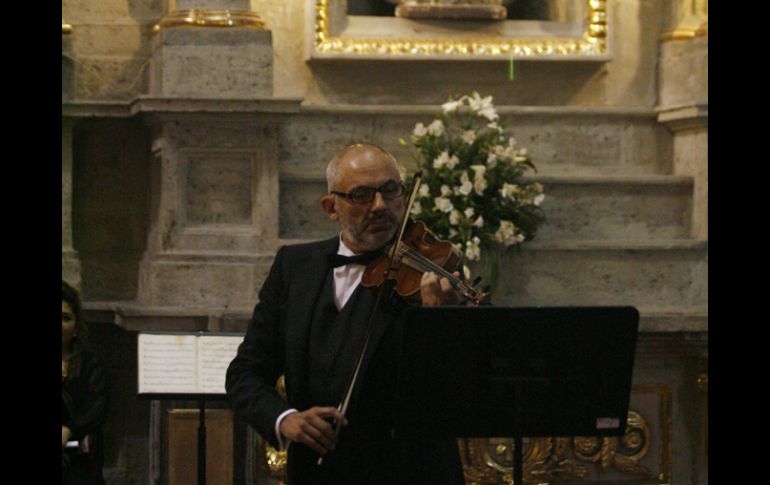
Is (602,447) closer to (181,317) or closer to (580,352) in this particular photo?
(181,317)

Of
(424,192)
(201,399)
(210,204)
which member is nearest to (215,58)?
(210,204)

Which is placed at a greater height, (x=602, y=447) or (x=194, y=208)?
(x=194, y=208)

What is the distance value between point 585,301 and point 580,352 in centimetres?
350

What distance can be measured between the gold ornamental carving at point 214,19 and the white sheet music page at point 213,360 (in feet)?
7.01

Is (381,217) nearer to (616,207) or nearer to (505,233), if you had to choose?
(505,233)

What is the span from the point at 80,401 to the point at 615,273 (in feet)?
8.38

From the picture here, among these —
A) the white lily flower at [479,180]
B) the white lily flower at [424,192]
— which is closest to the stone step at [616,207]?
the white lily flower at [479,180]

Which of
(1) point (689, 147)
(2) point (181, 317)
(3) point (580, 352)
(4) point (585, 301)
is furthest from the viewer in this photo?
(1) point (689, 147)

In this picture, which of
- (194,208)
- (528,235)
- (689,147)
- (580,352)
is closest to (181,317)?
(194,208)

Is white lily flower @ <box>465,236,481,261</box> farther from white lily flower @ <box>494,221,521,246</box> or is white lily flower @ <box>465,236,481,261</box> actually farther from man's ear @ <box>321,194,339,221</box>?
man's ear @ <box>321,194,339,221</box>

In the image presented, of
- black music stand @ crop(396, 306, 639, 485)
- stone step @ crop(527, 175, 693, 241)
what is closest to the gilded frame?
stone step @ crop(527, 175, 693, 241)

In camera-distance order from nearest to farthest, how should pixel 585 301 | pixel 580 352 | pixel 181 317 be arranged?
pixel 580 352
pixel 181 317
pixel 585 301

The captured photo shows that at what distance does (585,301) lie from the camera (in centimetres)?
646

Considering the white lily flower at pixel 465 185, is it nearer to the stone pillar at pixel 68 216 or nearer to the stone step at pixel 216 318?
the stone step at pixel 216 318
